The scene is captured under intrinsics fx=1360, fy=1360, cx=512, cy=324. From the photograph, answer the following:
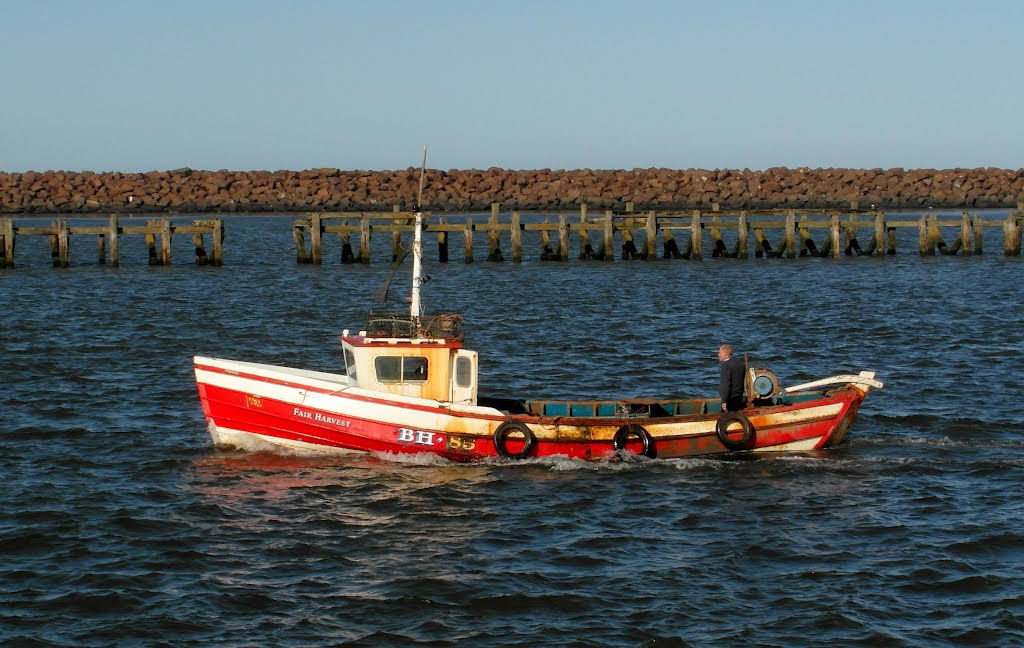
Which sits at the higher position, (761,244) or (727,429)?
→ (761,244)

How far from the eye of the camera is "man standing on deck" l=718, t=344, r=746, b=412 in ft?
70.5

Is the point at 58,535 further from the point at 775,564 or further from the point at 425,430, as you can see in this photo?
the point at 775,564

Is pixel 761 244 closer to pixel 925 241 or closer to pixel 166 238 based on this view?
pixel 925 241

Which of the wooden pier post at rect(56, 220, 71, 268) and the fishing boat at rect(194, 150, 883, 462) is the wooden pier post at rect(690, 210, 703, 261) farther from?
the fishing boat at rect(194, 150, 883, 462)

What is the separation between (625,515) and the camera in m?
18.5

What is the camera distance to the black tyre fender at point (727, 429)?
830 inches

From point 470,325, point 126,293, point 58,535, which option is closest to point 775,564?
point 58,535

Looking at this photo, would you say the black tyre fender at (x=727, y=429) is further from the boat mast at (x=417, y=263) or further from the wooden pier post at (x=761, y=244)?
the wooden pier post at (x=761, y=244)

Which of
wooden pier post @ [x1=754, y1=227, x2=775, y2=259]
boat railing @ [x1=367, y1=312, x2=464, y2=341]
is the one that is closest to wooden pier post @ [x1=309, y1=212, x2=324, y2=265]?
wooden pier post @ [x1=754, y1=227, x2=775, y2=259]

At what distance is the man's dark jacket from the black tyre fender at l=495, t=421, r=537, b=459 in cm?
317

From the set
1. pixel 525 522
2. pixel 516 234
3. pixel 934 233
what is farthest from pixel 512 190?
pixel 525 522

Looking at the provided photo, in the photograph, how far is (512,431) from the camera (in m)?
20.7

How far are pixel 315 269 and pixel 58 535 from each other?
37696mm

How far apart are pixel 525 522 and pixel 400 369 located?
384 centimetres
